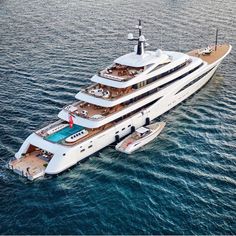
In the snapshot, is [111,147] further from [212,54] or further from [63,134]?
[212,54]

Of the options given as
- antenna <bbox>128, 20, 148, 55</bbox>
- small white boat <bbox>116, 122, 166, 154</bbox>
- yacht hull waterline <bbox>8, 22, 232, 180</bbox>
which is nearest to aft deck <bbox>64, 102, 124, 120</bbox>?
yacht hull waterline <bbox>8, 22, 232, 180</bbox>

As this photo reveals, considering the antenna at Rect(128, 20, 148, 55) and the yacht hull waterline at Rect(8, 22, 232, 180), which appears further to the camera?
the antenna at Rect(128, 20, 148, 55)

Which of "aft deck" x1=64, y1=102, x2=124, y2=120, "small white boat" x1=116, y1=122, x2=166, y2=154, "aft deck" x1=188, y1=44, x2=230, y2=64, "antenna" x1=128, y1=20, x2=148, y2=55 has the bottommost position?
"small white boat" x1=116, y1=122, x2=166, y2=154

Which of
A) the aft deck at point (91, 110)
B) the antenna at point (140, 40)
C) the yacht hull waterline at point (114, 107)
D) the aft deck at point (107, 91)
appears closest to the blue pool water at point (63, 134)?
the yacht hull waterline at point (114, 107)

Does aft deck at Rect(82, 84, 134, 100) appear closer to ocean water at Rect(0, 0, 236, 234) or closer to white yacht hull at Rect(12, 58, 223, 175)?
white yacht hull at Rect(12, 58, 223, 175)

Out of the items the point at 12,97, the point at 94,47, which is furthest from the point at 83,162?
the point at 94,47

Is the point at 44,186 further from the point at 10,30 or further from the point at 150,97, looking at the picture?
the point at 10,30

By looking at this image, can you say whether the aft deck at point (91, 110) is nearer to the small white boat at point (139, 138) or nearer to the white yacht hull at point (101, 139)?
the white yacht hull at point (101, 139)
